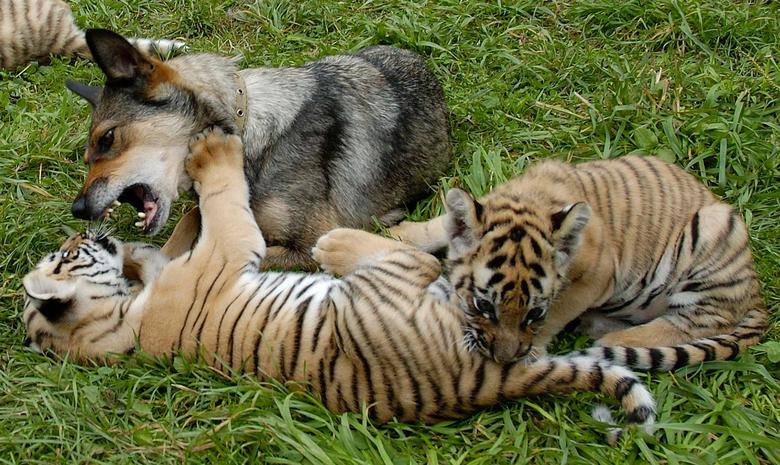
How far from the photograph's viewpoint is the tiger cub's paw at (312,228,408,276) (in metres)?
5.02

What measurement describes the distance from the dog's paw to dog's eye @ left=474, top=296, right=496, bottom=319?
189cm

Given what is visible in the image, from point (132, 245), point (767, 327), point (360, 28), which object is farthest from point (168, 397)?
point (360, 28)

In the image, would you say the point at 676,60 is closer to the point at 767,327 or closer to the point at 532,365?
the point at 767,327

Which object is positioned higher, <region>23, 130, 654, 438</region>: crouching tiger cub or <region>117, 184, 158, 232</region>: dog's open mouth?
<region>117, 184, 158, 232</region>: dog's open mouth

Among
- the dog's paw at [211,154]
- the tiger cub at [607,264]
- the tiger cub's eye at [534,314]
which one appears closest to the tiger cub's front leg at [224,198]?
the dog's paw at [211,154]

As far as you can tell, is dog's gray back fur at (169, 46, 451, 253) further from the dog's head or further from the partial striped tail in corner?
the partial striped tail in corner

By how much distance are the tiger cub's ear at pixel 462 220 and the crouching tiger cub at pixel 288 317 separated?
10.8 inches

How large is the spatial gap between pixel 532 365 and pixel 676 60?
3658mm

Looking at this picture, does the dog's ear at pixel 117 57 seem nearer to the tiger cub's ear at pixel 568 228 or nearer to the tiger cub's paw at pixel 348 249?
the tiger cub's paw at pixel 348 249

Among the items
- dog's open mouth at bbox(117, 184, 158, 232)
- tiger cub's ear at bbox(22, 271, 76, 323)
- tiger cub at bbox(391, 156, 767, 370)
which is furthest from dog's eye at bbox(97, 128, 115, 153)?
tiger cub at bbox(391, 156, 767, 370)

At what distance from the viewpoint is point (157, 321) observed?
15.5 ft

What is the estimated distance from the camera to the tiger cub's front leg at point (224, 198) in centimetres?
506

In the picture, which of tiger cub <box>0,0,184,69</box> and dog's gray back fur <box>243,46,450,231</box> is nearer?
dog's gray back fur <box>243,46,450,231</box>

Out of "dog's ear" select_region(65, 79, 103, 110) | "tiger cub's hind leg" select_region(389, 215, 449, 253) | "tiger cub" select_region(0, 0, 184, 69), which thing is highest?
"dog's ear" select_region(65, 79, 103, 110)
